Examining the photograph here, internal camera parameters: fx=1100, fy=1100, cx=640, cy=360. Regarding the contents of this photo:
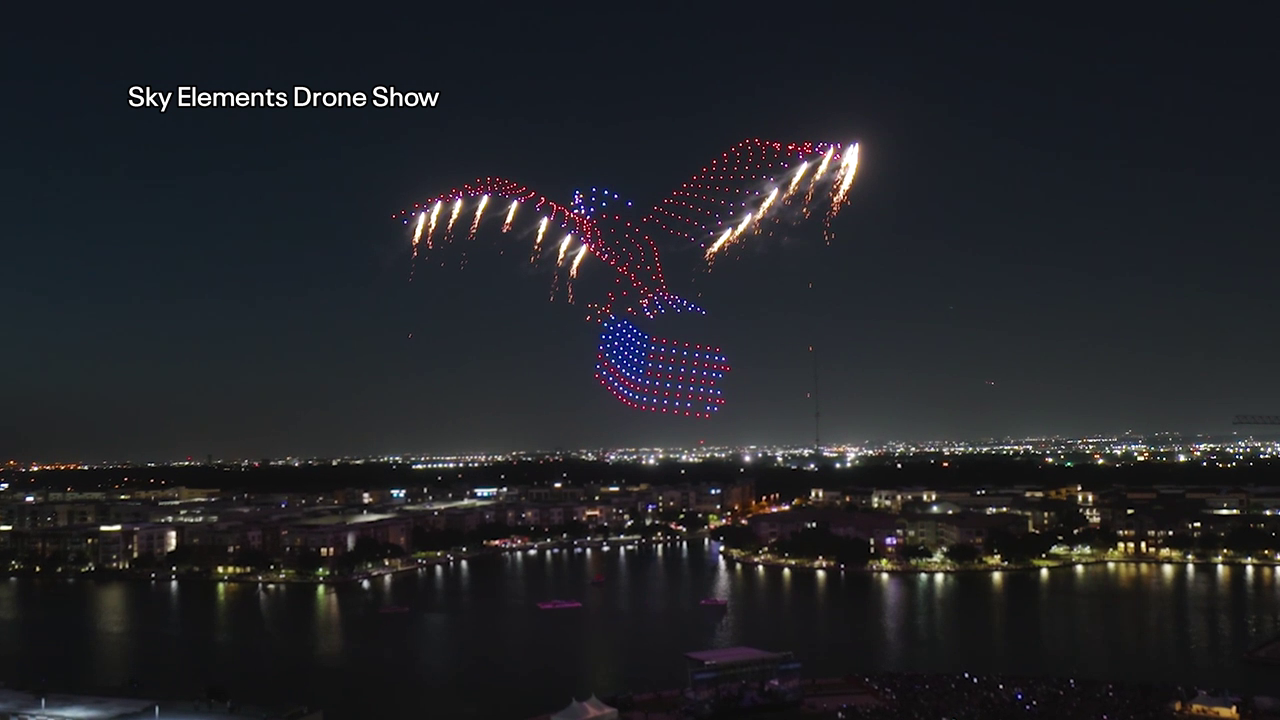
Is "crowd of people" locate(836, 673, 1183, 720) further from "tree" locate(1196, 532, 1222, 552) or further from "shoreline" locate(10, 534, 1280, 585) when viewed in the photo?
"tree" locate(1196, 532, 1222, 552)

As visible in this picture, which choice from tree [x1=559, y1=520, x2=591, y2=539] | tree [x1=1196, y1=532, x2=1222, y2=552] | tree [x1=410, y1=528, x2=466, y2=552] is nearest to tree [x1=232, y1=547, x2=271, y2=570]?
tree [x1=410, y1=528, x2=466, y2=552]

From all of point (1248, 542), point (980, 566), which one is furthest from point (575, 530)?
point (1248, 542)

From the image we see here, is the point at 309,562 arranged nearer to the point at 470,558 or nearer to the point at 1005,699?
the point at 470,558

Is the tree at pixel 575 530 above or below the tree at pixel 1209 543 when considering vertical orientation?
below

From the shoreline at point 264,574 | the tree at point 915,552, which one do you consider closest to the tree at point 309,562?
the shoreline at point 264,574

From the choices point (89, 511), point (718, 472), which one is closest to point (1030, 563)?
point (89, 511)

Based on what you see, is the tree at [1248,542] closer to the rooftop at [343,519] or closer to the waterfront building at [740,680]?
the waterfront building at [740,680]

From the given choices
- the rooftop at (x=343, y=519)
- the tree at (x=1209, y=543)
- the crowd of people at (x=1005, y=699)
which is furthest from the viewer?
the rooftop at (x=343, y=519)
